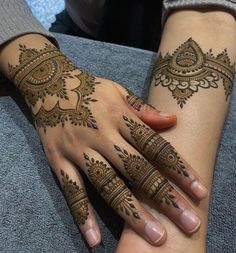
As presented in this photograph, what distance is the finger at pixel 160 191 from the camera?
62cm

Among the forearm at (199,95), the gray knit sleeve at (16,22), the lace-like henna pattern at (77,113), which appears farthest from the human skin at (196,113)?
the gray knit sleeve at (16,22)

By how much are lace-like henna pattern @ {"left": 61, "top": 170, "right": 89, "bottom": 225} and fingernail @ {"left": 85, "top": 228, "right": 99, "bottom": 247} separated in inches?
0.7

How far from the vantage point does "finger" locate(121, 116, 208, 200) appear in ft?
2.10

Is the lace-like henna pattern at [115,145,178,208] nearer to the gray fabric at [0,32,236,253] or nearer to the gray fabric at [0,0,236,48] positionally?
the gray fabric at [0,32,236,253]

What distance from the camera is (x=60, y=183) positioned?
0.69 meters

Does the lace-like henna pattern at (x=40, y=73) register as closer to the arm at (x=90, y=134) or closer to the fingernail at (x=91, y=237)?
the arm at (x=90, y=134)

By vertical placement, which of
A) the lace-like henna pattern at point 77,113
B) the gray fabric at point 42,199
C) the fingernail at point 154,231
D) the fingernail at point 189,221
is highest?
the lace-like henna pattern at point 77,113

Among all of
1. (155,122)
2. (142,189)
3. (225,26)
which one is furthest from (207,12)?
(142,189)

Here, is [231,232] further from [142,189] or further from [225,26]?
[225,26]

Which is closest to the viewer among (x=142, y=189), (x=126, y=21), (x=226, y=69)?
(x=142, y=189)

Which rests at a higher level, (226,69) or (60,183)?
(226,69)

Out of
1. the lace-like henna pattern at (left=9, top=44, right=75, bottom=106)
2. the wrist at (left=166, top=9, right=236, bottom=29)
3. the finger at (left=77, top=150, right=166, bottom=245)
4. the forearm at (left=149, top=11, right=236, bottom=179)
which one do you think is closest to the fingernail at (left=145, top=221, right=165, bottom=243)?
the finger at (left=77, top=150, right=166, bottom=245)

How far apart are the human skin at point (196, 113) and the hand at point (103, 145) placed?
0.02 m

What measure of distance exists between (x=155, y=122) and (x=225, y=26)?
0.24 m
